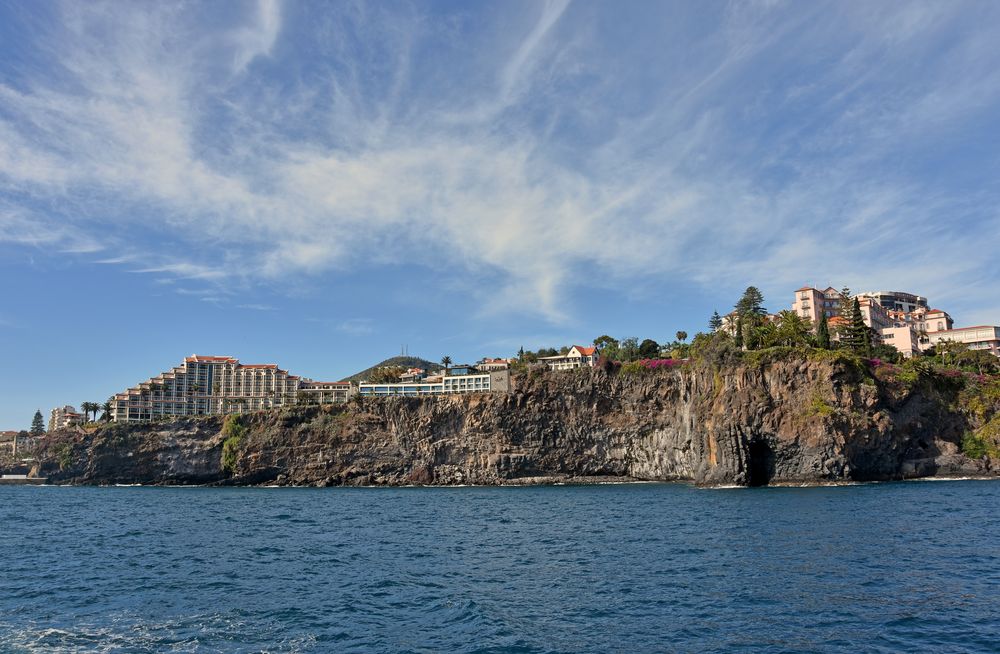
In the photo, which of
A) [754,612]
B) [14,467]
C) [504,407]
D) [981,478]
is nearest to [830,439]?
[981,478]

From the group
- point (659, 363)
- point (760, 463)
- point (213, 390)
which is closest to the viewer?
point (760, 463)

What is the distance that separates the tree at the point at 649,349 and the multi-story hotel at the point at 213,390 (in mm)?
70346

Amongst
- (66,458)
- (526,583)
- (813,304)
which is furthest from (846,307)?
(66,458)

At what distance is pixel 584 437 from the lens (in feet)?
357

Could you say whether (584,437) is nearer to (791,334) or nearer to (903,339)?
(791,334)

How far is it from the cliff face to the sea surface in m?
31.7

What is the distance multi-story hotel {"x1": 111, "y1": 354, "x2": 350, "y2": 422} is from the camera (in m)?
165

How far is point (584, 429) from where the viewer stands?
10881 centimetres

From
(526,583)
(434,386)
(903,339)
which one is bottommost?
(526,583)

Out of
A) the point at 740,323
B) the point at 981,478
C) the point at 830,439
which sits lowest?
the point at 981,478

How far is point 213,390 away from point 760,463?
5687 inches

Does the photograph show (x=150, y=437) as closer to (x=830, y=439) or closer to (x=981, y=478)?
(x=830, y=439)

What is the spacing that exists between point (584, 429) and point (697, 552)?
249 feet

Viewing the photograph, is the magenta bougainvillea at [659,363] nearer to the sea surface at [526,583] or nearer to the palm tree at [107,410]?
the sea surface at [526,583]
